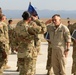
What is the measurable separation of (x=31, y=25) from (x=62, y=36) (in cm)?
92

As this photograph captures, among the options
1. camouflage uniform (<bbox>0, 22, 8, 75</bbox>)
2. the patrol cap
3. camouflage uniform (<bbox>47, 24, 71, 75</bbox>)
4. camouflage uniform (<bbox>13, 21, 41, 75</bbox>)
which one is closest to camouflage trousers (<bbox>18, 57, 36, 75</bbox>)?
camouflage uniform (<bbox>13, 21, 41, 75</bbox>)

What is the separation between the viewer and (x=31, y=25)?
350 inches

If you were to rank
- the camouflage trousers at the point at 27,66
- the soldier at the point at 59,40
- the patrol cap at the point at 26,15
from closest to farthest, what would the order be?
the patrol cap at the point at 26,15
the camouflage trousers at the point at 27,66
the soldier at the point at 59,40

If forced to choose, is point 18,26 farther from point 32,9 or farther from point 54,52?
point 32,9

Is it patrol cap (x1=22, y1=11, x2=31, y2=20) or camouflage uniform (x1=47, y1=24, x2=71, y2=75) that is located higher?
patrol cap (x1=22, y1=11, x2=31, y2=20)

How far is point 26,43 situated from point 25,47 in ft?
0.36

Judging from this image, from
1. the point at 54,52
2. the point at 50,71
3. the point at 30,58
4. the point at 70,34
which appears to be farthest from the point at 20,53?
the point at 50,71

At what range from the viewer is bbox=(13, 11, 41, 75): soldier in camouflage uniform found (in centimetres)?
883

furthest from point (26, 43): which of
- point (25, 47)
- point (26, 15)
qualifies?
point (26, 15)

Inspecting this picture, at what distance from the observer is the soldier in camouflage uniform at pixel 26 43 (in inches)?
348

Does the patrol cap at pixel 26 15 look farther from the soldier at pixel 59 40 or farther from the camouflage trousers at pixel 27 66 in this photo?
the camouflage trousers at pixel 27 66

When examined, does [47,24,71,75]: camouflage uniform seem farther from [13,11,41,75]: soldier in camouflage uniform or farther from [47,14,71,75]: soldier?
[13,11,41,75]: soldier in camouflage uniform

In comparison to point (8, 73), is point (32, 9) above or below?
above

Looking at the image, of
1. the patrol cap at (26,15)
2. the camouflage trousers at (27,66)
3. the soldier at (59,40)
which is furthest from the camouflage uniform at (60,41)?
the patrol cap at (26,15)
